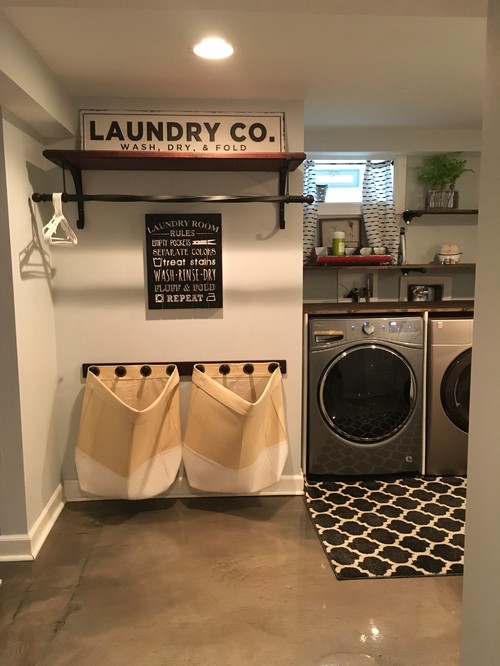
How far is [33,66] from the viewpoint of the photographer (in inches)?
85.7

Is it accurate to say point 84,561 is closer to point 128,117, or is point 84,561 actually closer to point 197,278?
point 197,278

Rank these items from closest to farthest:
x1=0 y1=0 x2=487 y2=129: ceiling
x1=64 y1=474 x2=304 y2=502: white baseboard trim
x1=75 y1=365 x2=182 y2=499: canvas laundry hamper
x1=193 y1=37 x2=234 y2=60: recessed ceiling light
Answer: x1=0 y1=0 x2=487 y2=129: ceiling, x1=193 y1=37 x2=234 y2=60: recessed ceiling light, x1=75 y1=365 x2=182 y2=499: canvas laundry hamper, x1=64 y1=474 x2=304 y2=502: white baseboard trim

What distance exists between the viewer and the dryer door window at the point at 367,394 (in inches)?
130

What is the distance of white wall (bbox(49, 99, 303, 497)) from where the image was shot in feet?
9.70

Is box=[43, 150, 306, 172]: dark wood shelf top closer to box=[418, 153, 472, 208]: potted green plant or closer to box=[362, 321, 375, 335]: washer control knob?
box=[362, 321, 375, 335]: washer control knob

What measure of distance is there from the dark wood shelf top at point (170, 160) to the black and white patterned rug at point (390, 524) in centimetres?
191

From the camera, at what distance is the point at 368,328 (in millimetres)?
3264

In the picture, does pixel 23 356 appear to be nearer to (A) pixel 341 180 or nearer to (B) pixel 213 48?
(B) pixel 213 48

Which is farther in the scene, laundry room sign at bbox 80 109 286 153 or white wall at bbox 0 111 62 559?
laundry room sign at bbox 80 109 286 153

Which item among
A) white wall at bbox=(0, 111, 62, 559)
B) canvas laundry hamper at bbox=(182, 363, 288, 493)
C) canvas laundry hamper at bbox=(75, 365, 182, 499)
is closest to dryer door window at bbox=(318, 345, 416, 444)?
canvas laundry hamper at bbox=(182, 363, 288, 493)

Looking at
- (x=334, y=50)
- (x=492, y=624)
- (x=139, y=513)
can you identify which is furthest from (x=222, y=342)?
(x=492, y=624)

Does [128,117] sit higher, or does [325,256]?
[128,117]

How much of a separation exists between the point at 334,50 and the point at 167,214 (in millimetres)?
1202

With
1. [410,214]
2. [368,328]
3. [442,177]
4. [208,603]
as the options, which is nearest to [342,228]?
[410,214]
